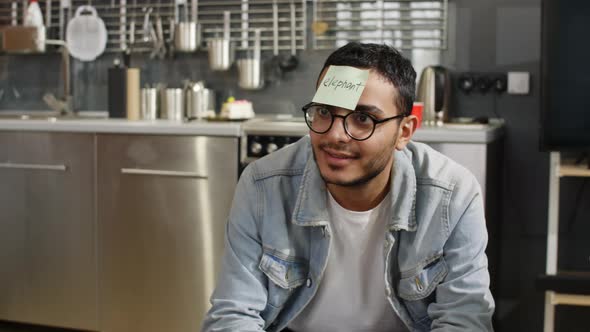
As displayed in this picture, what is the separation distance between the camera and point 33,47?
4.10 meters

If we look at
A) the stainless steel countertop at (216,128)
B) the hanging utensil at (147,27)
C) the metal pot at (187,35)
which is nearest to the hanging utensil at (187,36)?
the metal pot at (187,35)

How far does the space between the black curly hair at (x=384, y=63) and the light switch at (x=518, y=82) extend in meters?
1.90

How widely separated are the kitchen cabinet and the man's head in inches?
77.5

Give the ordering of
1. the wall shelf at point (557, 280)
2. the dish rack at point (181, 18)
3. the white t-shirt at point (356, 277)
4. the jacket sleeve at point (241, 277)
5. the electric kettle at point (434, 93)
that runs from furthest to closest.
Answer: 1. the dish rack at point (181, 18)
2. the electric kettle at point (434, 93)
3. the wall shelf at point (557, 280)
4. the white t-shirt at point (356, 277)
5. the jacket sleeve at point (241, 277)

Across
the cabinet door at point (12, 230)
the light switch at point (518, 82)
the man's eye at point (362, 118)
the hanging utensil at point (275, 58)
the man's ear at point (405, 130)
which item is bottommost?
the cabinet door at point (12, 230)

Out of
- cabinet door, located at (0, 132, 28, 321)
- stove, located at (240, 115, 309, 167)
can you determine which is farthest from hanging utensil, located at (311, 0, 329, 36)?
cabinet door, located at (0, 132, 28, 321)

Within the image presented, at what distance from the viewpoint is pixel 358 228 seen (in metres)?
1.88

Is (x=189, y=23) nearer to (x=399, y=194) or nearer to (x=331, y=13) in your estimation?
(x=331, y=13)

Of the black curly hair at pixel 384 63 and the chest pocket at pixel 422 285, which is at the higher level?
the black curly hair at pixel 384 63

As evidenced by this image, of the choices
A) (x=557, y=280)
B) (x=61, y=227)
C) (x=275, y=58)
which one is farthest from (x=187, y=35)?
(x=557, y=280)

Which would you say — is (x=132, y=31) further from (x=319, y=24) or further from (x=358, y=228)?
(x=358, y=228)

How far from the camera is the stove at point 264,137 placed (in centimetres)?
325

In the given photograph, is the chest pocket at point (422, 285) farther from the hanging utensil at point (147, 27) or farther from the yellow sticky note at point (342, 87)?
the hanging utensil at point (147, 27)

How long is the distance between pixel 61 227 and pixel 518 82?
1980 millimetres
